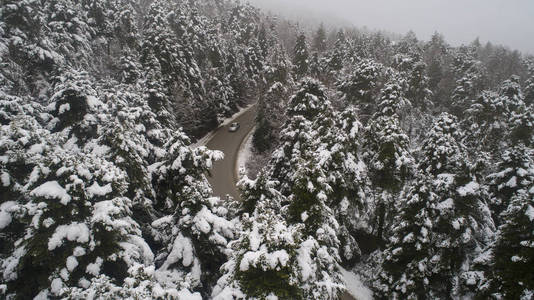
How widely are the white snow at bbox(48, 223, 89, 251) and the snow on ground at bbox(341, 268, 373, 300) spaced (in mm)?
18223

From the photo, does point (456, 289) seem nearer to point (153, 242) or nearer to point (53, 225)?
point (153, 242)

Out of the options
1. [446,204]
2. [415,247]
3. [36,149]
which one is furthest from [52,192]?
[446,204]

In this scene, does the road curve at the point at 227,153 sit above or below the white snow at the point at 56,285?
below

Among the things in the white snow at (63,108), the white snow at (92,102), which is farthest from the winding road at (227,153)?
the white snow at (63,108)

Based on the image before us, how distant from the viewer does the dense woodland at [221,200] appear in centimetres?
809

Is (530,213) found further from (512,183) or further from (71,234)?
(71,234)

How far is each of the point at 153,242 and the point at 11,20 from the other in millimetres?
17485

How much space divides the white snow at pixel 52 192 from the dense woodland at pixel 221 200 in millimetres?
41

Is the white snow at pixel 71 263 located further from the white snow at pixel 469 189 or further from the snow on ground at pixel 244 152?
the snow on ground at pixel 244 152

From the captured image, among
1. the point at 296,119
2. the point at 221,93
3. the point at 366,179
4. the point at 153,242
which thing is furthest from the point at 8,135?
the point at 221,93

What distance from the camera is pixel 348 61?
55.5 metres

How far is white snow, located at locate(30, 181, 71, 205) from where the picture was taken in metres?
8.02

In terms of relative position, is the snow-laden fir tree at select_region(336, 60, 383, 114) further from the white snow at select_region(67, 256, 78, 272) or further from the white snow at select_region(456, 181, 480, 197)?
the white snow at select_region(67, 256, 78, 272)

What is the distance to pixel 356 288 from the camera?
2114cm
